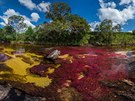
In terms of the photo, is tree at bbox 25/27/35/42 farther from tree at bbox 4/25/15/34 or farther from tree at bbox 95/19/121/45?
tree at bbox 95/19/121/45

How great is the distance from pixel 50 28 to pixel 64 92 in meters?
94.5

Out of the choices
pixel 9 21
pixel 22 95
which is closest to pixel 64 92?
pixel 22 95

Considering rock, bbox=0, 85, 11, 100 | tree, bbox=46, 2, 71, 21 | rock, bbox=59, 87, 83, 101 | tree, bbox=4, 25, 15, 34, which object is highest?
tree, bbox=46, 2, 71, 21

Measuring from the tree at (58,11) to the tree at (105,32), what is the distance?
2304cm

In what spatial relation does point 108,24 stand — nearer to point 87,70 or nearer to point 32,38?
point 32,38

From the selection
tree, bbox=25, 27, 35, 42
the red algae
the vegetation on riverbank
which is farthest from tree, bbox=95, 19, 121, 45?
the red algae

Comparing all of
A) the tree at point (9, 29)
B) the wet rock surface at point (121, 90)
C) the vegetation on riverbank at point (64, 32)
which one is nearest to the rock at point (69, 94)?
the wet rock surface at point (121, 90)

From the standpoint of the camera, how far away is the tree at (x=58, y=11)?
13600 centimetres

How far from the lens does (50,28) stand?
11600cm

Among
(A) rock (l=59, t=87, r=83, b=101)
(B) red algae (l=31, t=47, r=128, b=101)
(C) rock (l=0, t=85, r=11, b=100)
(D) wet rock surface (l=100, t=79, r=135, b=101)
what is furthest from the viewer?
(B) red algae (l=31, t=47, r=128, b=101)

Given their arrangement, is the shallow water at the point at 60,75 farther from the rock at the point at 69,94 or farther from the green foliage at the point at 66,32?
the green foliage at the point at 66,32

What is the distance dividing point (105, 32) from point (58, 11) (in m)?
33.3

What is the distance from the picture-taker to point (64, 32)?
375 feet

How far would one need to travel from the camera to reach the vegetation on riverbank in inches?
4532
